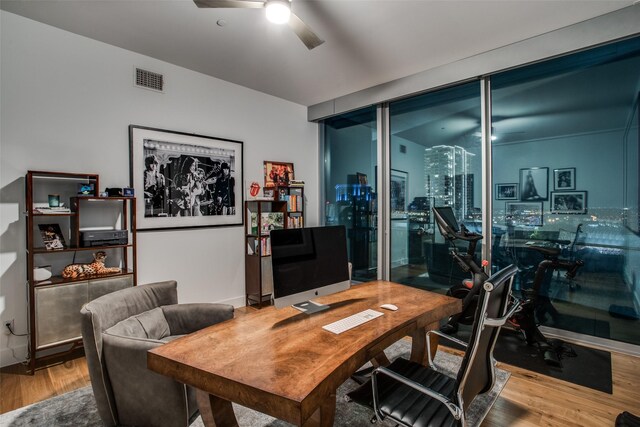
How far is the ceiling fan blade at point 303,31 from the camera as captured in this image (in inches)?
92.6

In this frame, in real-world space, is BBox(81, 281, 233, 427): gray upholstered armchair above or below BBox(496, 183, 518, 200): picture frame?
below

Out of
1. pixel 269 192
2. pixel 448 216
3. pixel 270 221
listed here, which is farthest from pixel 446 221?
pixel 269 192

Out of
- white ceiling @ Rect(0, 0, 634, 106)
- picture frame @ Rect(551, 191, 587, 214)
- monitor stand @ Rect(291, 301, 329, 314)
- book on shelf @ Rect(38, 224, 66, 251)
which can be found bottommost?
monitor stand @ Rect(291, 301, 329, 314)

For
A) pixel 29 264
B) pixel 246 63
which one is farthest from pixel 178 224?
pixel 246 63

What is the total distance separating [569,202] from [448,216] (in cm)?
113

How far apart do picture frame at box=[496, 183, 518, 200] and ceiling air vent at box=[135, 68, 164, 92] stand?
3.88m

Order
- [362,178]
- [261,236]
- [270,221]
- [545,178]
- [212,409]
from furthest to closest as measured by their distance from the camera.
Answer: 1. [362,178]
2. [270,221]
3. [261,236]
4. [545,178]
5. [212,409]

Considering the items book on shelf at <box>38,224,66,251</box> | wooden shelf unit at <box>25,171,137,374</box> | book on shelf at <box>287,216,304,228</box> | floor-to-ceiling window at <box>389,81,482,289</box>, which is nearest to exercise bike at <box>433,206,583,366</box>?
floor-to-ceiling window at <box>389,81,482,289</box>

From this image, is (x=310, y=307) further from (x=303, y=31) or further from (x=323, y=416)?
(x=303, y=31)

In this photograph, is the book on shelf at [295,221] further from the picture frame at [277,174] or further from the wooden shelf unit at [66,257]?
the wooden shelf unit at [66,257]

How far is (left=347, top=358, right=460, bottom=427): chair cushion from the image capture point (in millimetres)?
1406

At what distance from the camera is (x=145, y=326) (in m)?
2.23

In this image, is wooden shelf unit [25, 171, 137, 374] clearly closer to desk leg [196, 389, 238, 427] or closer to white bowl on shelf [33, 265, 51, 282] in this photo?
white bowl on shelf [33, 265, 51, 282]

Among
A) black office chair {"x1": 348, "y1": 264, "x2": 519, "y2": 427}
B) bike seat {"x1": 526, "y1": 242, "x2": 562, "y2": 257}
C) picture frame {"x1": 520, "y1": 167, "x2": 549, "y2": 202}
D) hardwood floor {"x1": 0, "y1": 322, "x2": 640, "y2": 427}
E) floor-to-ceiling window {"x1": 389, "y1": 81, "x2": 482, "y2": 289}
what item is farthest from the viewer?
floor-to-ceiling window {"x1": 389, "y1": 81, "x2": 482, "y2": 289}
